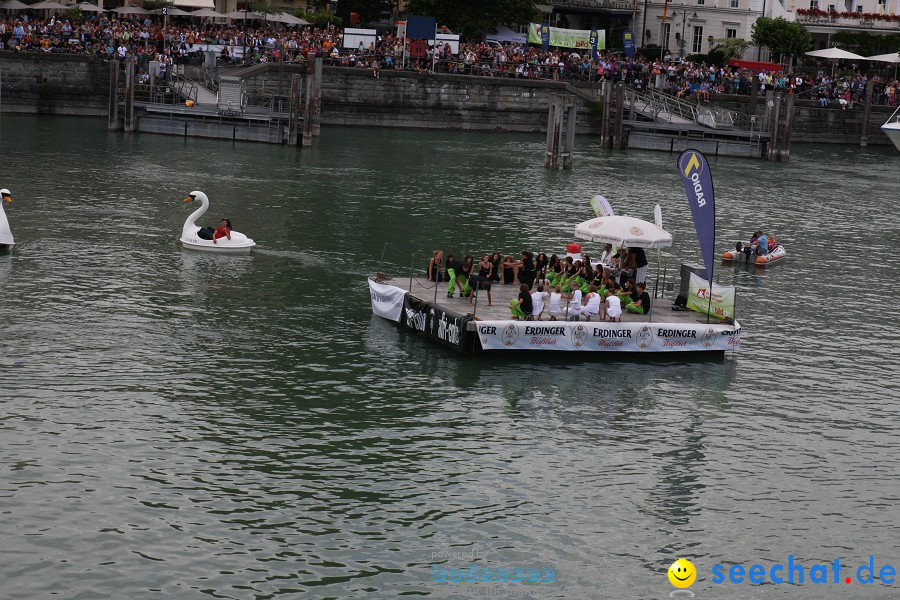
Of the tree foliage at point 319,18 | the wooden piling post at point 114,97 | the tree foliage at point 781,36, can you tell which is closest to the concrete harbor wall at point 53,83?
the wooden piling post at point 114,97

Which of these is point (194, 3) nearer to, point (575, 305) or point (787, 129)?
point (787, 129)

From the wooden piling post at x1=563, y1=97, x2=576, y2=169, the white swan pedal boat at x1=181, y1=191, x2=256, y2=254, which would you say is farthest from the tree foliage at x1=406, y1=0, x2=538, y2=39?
the white swan pedal boat at x1=181, y1=191, x2=256, y2=254

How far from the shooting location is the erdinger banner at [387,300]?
106 feet

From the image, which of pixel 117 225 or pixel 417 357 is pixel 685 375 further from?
pixel 117 225

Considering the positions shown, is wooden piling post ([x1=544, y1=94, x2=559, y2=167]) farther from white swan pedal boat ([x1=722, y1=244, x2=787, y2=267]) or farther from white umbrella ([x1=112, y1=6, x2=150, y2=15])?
white umbrella ([x1=112, y1=6, x2=150, y2=15])

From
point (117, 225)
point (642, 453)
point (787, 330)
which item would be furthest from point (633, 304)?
point (117, 225)

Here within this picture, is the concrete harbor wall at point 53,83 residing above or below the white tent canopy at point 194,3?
below

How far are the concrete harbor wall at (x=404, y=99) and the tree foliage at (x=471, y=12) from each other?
12.9 metres

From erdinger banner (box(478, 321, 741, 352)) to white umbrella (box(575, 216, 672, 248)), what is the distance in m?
3.05

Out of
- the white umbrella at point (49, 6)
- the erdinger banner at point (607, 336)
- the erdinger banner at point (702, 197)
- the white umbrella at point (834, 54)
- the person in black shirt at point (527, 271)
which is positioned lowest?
the erdinger banner at point (607, 336)

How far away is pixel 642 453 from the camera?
24875mm

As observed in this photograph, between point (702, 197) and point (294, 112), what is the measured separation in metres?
38.2

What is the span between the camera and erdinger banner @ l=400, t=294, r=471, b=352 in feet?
98.3

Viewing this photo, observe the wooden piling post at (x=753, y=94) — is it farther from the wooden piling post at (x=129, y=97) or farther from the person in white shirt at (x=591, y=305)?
the person in white shirt at (x=591, y=305)
